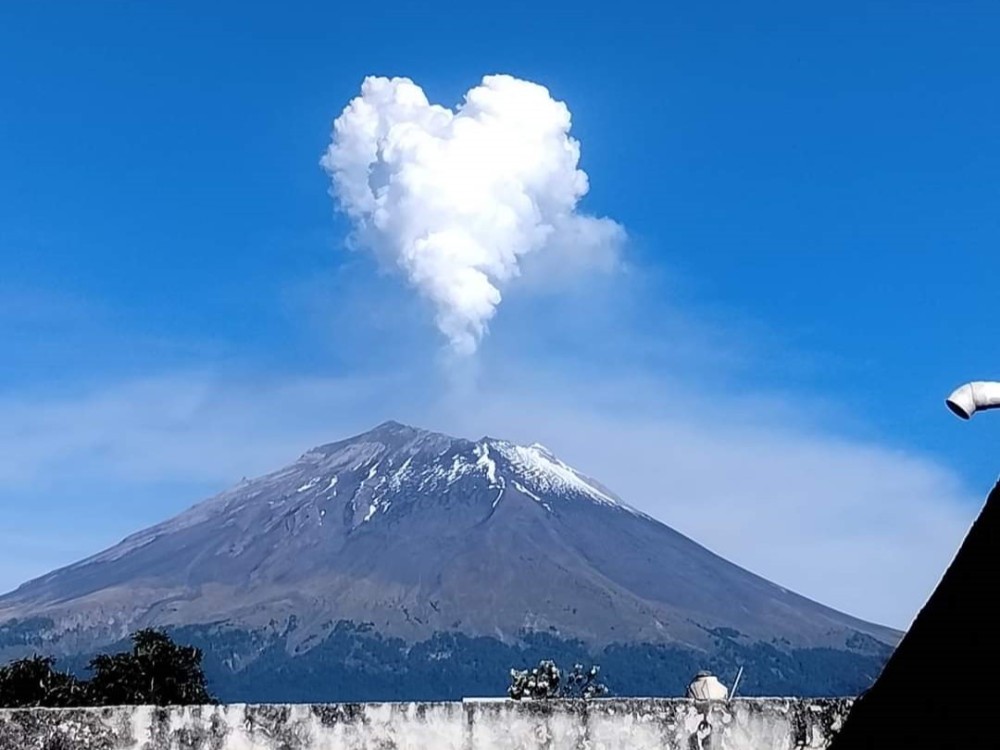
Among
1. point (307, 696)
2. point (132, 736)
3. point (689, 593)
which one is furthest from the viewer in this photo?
point (689, 593)

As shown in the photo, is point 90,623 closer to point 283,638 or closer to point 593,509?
point 283,638

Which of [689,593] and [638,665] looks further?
[689,593]

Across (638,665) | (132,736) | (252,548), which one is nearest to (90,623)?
(252,548)

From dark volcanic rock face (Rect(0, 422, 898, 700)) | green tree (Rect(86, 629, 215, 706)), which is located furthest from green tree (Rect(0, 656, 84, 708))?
dark volcanic rock face (Rect(0, 422, 898, 700))

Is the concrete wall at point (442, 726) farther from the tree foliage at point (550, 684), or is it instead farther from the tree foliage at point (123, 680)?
the tree foliage at point (550, 684)

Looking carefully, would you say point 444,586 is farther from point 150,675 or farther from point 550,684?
point 150,675

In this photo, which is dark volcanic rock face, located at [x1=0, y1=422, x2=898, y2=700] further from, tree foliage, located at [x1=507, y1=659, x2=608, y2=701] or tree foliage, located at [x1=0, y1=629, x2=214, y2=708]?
tree foliage, located at [x1=0, y1=629, x2=214, y2=708]
